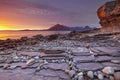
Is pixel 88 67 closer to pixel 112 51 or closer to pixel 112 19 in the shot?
pixel 112 51

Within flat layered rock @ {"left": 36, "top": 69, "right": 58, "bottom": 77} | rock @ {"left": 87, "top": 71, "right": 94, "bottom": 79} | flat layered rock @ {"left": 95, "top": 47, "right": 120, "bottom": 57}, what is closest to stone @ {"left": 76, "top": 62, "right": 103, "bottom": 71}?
Result: rock @ {"left": 87, "top": 71, "right": 94, "bottom": 79}

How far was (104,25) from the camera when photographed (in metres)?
16.0

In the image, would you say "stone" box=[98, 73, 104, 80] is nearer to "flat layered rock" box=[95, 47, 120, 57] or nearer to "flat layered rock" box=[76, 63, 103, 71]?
"flat layered rock" box=[76, 63, 103, 71]

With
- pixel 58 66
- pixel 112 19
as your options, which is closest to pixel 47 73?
pixel 58 66

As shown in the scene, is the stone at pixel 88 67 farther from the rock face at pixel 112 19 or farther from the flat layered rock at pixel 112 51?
the rock face at pixel 112 19

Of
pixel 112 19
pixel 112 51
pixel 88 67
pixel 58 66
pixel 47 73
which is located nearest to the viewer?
pixel 47 73

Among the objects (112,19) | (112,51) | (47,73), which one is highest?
(112,19)

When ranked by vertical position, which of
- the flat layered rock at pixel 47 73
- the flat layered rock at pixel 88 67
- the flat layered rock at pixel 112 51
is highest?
the flat layered rock at pixel 112 51

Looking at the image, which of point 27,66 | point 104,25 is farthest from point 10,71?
point 104,25

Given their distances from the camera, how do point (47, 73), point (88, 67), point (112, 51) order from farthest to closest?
1. point (112, 51)
2. point (88, 67)
3. point (47, 73)

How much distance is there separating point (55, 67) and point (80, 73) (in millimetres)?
700

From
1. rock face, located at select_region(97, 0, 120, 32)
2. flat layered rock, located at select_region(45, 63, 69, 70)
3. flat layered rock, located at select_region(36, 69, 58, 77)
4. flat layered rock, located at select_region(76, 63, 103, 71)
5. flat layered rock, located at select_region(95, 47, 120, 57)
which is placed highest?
rock face, located at select_region(97, 0, 120, 32)

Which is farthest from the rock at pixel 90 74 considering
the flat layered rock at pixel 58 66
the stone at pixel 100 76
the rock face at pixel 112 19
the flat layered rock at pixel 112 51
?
the rock face at pixel 112 19

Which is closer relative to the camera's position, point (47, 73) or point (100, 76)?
point (100, 76)
